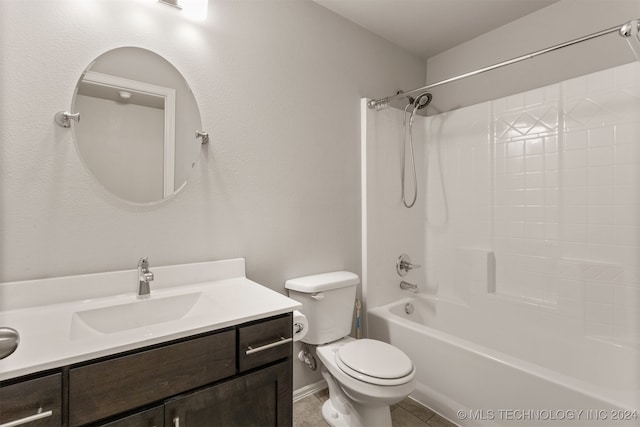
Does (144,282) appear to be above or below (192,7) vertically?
below

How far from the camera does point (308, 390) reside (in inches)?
77.5

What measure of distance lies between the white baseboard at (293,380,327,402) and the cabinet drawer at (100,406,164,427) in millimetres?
1102

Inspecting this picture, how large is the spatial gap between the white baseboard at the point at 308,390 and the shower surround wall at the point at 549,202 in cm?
121

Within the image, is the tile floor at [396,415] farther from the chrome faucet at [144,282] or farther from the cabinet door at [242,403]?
the chrome faucet at [144,282]

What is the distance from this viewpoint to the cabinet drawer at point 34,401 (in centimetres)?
74

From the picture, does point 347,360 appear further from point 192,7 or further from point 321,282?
point 192,7

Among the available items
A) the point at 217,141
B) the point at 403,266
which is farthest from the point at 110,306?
the point at 403,266

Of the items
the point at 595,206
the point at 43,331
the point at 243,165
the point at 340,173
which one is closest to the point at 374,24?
the point at 340,173

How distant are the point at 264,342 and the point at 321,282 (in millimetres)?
691

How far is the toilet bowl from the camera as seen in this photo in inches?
55.4

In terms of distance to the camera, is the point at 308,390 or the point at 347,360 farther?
the point at 308,390

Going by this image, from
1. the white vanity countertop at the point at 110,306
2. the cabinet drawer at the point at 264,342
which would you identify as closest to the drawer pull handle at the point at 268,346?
the cabinet drawer at the point at 264,342

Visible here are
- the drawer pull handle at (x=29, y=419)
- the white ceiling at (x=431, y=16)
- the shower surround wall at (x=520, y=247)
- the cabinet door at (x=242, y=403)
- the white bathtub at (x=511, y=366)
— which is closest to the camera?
the drawer pull handle at (x=29, y=419)

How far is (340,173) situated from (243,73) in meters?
0.86
